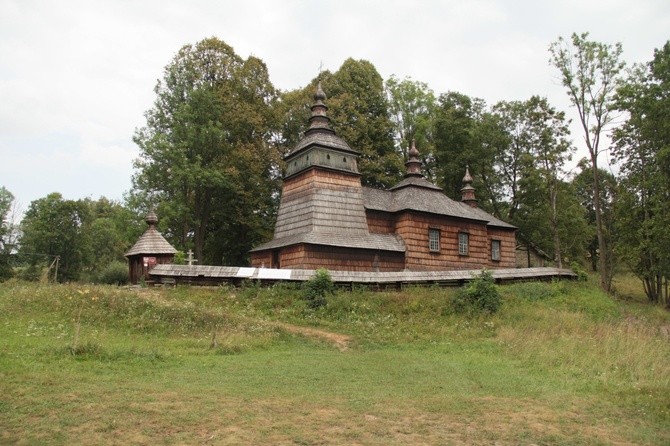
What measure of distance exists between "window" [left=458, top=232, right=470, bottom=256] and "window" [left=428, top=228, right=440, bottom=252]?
1.77 meters

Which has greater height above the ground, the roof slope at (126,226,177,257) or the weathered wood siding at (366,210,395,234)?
the weathered wood siding at (366,210,395,234)

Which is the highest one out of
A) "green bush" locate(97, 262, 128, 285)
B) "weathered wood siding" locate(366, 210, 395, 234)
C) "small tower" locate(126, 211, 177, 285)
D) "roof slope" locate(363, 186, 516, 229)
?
"roof slope" locate(363, 186, 516, 229)

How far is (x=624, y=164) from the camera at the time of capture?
32.3 m

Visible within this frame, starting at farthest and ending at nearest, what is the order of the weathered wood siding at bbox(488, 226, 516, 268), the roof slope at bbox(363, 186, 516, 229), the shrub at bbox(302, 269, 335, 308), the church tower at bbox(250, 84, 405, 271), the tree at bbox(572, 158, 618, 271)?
the tree at bbox(572, 158, 618, 271) → the weathered wood siding at bbox(488, 226, 516, 268) → the roof slope at bbox(363, 186, 516, 229) → the church tower at bbox(250, 84, 405, 271) → the shrub at bbox(302, 269, 335, 308)

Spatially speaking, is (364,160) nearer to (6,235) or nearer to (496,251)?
(496,251)

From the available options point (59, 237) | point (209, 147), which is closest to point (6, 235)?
point (59, 237)

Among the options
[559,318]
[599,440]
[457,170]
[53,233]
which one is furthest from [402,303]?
[53,233]

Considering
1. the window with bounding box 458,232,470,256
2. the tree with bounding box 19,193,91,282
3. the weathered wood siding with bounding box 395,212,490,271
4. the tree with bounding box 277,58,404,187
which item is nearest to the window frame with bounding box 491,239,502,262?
the weathered wood siding with bounding box 395,212,490,271

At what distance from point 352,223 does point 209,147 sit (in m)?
11.5

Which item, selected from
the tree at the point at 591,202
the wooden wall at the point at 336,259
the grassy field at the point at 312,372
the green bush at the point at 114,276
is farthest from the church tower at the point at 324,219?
the tree at the point at 591,202

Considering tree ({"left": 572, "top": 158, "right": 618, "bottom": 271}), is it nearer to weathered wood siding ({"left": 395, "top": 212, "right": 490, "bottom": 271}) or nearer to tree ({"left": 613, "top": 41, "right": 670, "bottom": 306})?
tree ({"left": 613, "top": 41, "right": 670, "bottom": 306})

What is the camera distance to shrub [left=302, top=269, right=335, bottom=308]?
19.1m

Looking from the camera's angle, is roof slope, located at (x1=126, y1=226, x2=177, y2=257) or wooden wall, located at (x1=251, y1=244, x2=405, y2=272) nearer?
roof slope, located at (x1=126, y1=226, x2=177, y2=257)

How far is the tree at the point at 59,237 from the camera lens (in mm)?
42000
